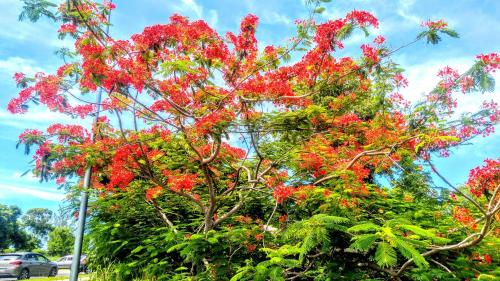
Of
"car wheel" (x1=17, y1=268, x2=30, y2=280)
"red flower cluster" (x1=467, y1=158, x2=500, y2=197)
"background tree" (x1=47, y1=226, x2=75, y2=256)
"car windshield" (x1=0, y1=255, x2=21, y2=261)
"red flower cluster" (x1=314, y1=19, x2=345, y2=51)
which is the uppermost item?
"red flower cluster" (x1=314, y1=19, x2=345, y2=51)

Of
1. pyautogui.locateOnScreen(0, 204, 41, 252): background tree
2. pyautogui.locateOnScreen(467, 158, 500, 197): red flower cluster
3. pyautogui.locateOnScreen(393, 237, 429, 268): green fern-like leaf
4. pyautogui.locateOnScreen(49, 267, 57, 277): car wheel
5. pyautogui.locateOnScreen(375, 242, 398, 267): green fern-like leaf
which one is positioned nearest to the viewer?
pyautogui.locateOnScreen(375, 242, 398, 267): green fern-like leaf

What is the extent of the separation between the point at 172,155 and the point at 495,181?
7.59m

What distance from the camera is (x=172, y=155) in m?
10.9

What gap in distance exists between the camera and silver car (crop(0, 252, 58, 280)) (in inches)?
724

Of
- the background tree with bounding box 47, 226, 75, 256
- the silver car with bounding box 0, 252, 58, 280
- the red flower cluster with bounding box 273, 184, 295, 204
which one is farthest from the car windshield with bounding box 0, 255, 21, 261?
the background tree with bounding box 47, 226, 75, 256

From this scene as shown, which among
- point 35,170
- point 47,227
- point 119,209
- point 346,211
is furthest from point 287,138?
point 47,227

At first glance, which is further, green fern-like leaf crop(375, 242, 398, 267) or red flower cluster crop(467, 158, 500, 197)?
red flower cluster crop(467, 158, 500, 197)

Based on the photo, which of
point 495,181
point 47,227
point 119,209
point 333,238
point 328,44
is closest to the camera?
point 495,181

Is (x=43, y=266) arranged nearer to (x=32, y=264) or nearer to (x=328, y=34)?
(x=32, y=264)

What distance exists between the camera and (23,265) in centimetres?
1898

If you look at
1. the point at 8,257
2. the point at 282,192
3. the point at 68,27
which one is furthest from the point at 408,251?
the point at 8,257

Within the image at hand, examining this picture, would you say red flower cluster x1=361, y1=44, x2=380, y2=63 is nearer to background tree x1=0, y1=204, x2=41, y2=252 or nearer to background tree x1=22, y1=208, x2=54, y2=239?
background tree x1=0, y1=204, x2=41, y2=252

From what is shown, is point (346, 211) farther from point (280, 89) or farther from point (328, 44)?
point (328, 44)

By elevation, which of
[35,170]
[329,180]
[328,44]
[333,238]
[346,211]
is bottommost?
[333,238]
